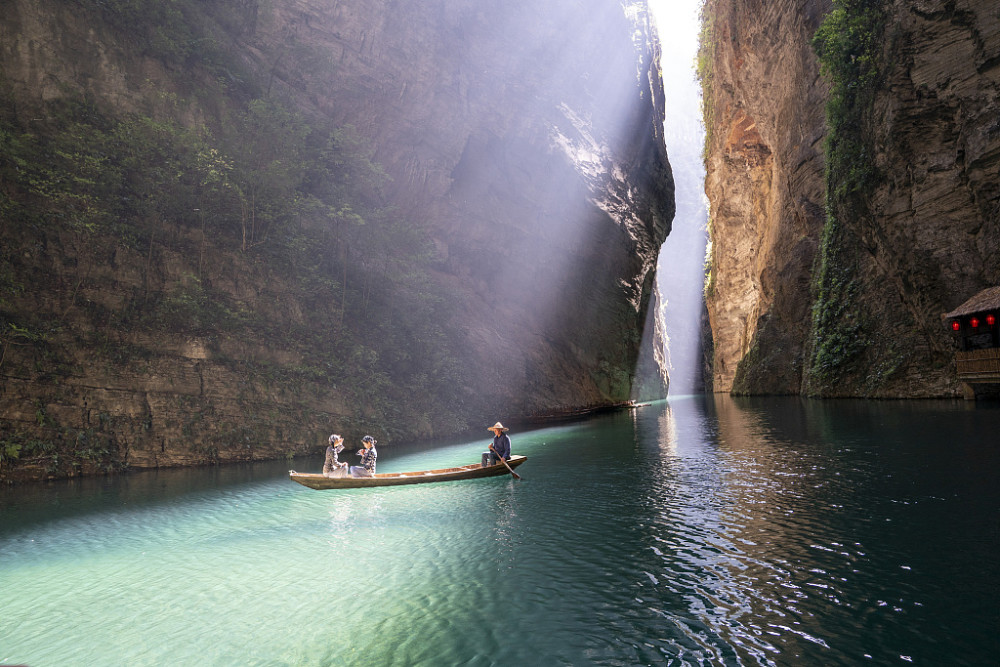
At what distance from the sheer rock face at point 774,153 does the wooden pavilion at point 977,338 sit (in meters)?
18.6

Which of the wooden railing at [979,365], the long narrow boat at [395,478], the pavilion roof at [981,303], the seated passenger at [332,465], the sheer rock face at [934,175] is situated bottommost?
the long narrow boat at [395,478]

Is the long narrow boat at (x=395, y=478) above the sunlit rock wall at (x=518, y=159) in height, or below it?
below

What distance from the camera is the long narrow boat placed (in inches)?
537

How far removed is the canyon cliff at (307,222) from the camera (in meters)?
17.8

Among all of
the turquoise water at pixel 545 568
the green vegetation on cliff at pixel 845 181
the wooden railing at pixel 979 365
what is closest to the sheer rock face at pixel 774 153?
the green vegetation on cliff at pixel 845 181

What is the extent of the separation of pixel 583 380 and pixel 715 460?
29.0m

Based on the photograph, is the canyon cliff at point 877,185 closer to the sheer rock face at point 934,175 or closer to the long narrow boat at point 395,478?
the sheer rock face at point 934,175

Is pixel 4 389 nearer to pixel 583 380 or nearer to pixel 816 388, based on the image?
pixel 583 380

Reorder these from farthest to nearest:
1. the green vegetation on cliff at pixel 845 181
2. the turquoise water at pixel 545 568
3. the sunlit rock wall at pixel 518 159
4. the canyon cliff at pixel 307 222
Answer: the sunlit rock wall at pixel 518 159
the green vegetation on cliff at pixel 845 181
the canyon cliff at pixel 307 222
the turquoise water at pixel 545 568

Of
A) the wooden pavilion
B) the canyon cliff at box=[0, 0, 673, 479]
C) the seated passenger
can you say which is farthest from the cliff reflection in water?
the canyon cliff at box=[0, 0, 673, 479]

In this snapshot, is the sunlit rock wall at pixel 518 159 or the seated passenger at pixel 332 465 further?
the sunlit rock wall at pixel 518 159

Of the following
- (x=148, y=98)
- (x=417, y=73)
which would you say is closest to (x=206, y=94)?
(x=148, y=98)

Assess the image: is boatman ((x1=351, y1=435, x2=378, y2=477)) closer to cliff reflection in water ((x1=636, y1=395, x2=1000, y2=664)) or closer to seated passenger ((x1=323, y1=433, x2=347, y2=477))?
seated passenger ((x1=323, y1=433, x2=347, y2=477))

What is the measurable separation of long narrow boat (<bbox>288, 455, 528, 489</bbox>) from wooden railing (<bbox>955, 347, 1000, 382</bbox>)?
806 inches
